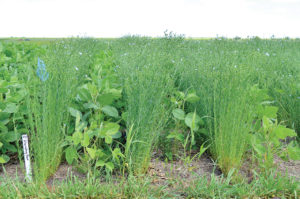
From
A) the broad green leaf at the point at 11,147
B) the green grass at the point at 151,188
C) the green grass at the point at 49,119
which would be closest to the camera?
the green grass at the point at 151,188

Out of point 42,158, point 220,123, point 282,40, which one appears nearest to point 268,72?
point 220,123

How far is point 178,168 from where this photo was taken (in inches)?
95.7

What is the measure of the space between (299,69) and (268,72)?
819mm

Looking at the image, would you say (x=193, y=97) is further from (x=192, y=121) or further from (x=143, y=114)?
(x=143, y=114)

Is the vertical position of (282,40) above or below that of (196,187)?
above

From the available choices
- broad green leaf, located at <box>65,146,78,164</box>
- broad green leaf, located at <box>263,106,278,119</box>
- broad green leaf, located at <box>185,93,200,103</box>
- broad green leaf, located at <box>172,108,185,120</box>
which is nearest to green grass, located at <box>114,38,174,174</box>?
broad green leaf, located at <box>172,108,185,120</box>

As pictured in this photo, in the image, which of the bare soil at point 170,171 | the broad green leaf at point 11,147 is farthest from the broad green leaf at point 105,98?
the broad green leaf at point 11,147

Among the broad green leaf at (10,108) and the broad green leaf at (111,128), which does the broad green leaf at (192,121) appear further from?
the broad green leaf at (10,108)

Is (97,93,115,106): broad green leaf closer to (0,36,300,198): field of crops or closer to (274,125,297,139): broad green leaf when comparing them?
(0,36,300,198): field of crops

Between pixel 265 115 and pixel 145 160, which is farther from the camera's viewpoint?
pixel 265 115

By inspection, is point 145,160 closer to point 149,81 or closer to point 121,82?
point 149,81

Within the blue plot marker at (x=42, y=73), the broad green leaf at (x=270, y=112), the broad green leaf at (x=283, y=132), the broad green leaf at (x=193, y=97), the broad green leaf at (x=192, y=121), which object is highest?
the blue plot marker at (x=42, y=73)

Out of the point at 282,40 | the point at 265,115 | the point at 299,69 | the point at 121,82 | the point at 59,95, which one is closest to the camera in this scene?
the point at 59,95

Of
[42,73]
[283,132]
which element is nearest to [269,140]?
[283,132]
